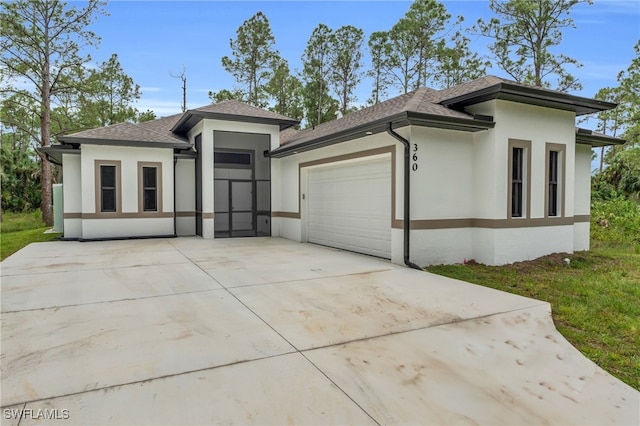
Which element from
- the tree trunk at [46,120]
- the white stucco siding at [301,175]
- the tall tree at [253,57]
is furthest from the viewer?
the tall tree at [253,57]

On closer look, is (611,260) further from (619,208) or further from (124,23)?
(124,23)

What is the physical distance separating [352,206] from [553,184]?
Result: 15.9 feet

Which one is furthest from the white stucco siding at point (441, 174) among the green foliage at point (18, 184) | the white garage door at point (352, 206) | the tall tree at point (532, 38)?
the green foliage at point (18, 184)

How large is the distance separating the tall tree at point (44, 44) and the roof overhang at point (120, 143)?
6825 millimetres

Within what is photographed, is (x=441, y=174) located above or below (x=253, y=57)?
below

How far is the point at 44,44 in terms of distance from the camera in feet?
56.0

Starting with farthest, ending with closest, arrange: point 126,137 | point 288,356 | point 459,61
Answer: point 459,61, point 126,137, point 288,356

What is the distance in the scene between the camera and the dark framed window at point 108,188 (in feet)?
40.0

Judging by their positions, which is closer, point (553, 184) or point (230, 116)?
point (553, 184)

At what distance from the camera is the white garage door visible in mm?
8898

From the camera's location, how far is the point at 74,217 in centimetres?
1262

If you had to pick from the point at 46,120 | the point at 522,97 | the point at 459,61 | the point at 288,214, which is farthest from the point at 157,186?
the point at 459,61

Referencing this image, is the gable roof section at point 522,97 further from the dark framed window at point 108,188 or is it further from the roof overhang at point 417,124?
the dark framed window at point 108,188
